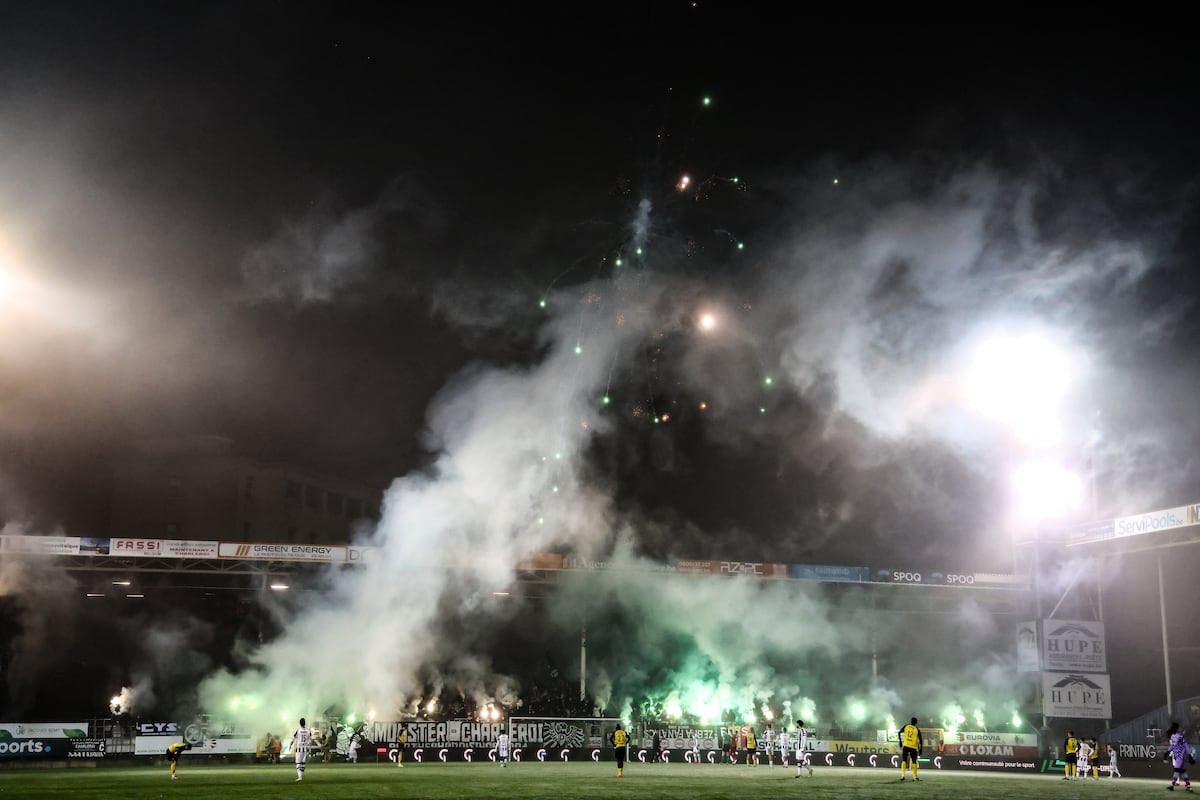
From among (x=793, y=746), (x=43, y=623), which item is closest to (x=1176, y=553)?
(x=793, y=746)

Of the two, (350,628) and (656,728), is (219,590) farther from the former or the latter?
(656,728)

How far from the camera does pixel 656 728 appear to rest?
1507 inches

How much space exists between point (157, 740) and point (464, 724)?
10602 millimetres

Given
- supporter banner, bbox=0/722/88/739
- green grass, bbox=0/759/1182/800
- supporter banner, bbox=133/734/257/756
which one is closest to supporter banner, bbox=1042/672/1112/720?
green grass, bbox=0/759/1182/800

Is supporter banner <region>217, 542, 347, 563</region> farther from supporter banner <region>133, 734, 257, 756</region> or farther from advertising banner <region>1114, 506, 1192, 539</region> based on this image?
advertising banner <region>1114, 506, 1192, 539</region>

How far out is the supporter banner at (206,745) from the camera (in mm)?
32500

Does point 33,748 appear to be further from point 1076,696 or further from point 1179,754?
point 1076,696

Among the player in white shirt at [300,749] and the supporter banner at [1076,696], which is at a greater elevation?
the player in white shirt at [300,749]

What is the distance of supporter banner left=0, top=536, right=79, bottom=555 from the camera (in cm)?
3806

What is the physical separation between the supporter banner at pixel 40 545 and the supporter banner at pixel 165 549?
5.02ft

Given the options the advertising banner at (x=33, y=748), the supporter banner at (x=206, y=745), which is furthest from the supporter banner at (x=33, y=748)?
the supporter banner at (x=206, y=745)

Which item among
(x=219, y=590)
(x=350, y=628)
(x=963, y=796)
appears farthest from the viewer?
(x=219, y=590)

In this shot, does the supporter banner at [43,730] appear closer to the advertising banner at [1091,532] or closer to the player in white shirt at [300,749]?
the player in white shirt at [300,749]

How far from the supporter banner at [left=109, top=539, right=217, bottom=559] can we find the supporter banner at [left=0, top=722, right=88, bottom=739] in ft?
27.3
